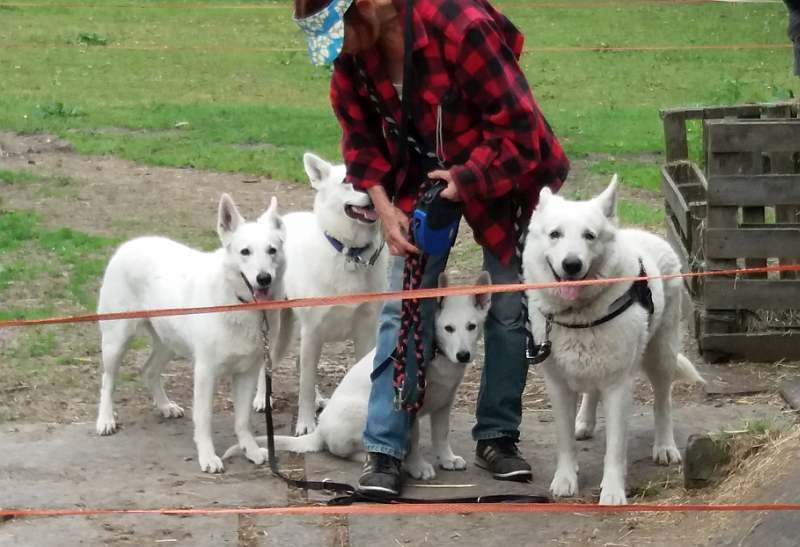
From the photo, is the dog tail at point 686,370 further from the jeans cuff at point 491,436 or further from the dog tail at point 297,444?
the dog tail at point 297,444

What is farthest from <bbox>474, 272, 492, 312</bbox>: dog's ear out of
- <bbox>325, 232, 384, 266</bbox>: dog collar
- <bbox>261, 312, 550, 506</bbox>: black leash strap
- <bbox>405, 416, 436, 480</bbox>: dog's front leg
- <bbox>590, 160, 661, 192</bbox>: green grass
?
<bbox>590, 160, 661, 192</bbox>: green grass

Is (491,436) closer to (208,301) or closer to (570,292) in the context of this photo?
(570,292)

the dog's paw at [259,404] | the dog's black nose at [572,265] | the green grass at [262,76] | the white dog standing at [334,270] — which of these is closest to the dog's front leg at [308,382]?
the white dog standing at [334,270]

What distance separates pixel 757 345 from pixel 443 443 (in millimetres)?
2233

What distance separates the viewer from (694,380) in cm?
620

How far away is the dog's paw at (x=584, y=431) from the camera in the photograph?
6129 mm

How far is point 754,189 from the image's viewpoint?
23.0ft

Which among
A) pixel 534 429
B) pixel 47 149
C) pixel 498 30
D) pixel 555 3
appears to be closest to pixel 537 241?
pixel 498 30

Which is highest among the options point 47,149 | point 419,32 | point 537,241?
point 419,32

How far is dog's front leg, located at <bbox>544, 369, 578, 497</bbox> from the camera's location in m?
5.33

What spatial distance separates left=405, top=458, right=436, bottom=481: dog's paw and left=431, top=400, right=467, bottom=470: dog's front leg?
0.30 feet

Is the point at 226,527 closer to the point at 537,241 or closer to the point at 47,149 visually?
the point at 537,241

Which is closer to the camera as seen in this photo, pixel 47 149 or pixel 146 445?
pixel 146 445

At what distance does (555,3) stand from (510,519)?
24458 mm
